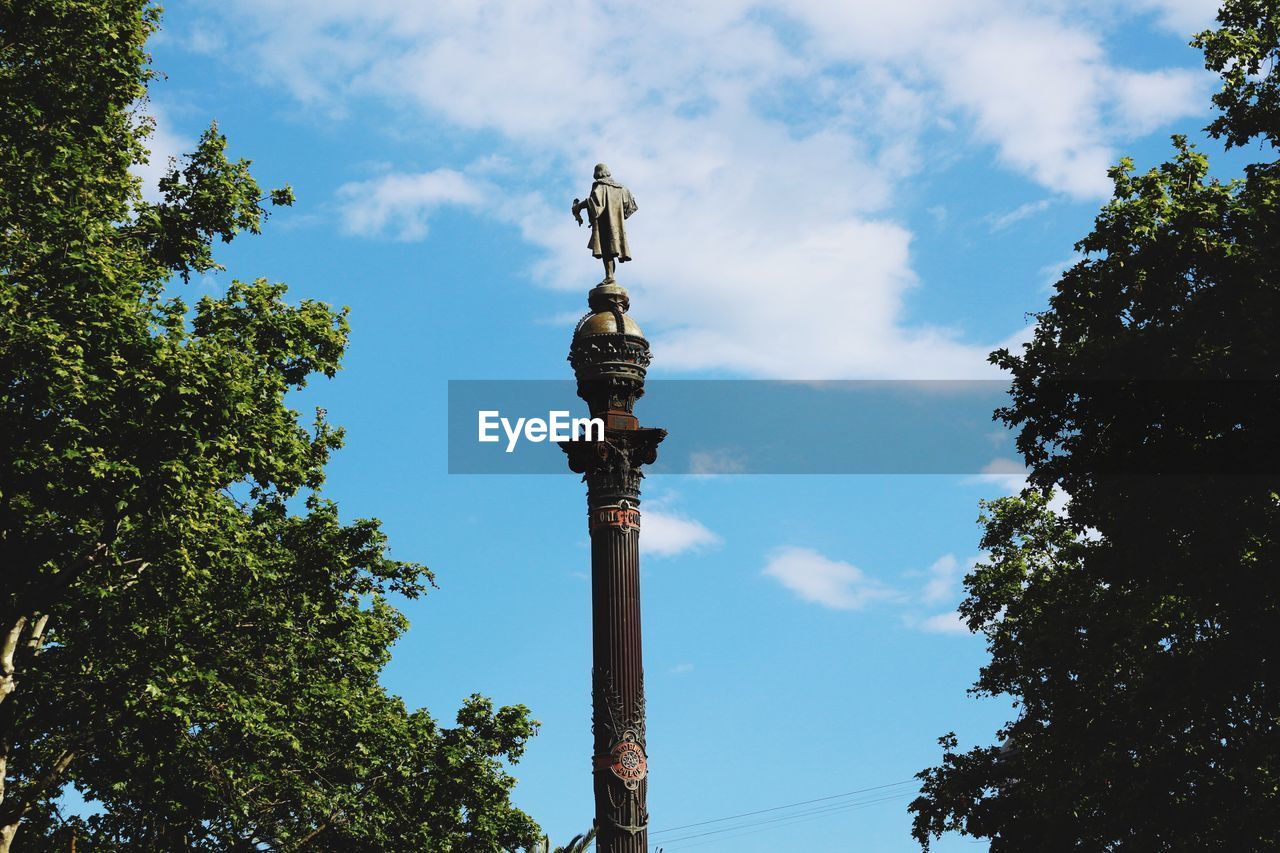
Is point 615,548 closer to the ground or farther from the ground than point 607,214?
closer to the ground

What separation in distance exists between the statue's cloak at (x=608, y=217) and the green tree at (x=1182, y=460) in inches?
280

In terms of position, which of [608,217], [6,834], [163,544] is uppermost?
[608,217]

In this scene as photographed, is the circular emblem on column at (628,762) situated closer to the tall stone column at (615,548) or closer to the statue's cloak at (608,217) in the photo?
the tall stone column at (615,548)

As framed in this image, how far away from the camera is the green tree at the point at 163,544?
2114 centimetres

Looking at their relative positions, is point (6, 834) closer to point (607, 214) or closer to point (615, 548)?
point (615, 548)

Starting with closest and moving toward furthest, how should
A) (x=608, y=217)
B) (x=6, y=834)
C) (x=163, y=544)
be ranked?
1. (x=163, y=544)
2. (x=6, y=834)
3. (x=608, y=217)

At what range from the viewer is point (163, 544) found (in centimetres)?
2216

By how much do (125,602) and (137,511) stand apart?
2.28 m

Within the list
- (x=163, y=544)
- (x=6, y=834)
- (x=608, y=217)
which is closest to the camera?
(x=163, y=544)

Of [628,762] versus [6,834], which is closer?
[628,762]

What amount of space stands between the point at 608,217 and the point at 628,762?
9664mm

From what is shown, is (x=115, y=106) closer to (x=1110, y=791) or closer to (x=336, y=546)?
(x=336, y=546)

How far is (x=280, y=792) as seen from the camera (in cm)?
2775

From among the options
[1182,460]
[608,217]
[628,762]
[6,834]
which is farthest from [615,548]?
[6,834]
